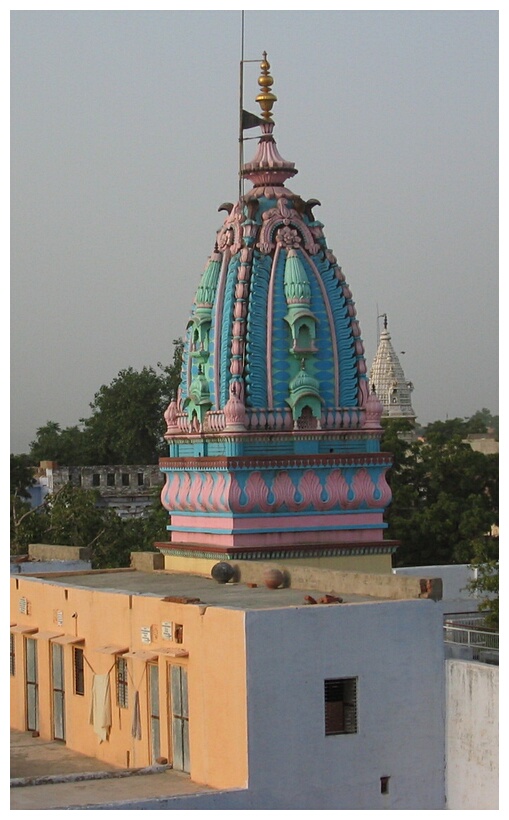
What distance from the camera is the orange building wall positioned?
17.5 meters

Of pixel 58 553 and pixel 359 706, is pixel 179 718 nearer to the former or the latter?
pixel 359 706

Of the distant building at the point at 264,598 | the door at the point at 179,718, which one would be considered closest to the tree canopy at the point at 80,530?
the distant building at the point at 264,598

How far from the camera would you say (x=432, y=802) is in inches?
725

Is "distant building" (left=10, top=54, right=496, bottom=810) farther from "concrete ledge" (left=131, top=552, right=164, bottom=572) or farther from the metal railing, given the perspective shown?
the metal railing

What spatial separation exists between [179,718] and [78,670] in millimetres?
3359

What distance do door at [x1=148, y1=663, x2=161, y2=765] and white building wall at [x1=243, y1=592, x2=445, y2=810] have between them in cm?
230

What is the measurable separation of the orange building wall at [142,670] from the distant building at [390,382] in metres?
46.8

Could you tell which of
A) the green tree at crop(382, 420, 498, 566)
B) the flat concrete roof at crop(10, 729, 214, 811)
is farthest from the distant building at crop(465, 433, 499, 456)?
the flat concrete roof at crop(10, 729, 214, 811)

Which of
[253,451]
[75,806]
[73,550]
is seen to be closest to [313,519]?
[253,451]

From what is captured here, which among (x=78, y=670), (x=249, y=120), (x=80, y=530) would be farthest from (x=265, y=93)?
(x=80, y=530)

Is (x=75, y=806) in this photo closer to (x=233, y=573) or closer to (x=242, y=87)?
(x=233, y=573)

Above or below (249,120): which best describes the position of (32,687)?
below

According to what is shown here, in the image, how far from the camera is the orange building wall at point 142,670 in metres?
17.5

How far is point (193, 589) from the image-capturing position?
22.0 meters
